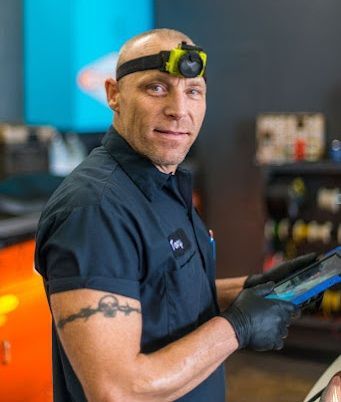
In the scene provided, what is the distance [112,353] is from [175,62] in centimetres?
66

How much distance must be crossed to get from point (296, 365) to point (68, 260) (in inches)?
120

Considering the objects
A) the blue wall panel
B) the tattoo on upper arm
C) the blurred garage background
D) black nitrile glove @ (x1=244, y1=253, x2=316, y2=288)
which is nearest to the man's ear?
the tattoo on upper arm

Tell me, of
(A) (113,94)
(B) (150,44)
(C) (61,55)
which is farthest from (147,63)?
(C) (61,55)

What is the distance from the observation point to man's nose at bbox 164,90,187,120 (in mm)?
1439

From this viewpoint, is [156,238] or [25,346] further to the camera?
[25,346]

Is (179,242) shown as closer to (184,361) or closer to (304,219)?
(184,361)

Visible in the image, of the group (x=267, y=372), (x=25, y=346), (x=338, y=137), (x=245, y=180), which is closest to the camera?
(x=25, y=346)

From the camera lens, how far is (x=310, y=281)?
1.53 m

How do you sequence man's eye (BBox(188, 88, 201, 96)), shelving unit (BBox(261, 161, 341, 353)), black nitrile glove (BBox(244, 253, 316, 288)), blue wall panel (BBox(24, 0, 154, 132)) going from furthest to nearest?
shelving unit (BBox(261, 161, 341, 353))
blue wall panel (BBox(24, 0, 154, 132))
black nitrile glove (BBox(244, 253, 316, 288))
man's eye (BBox(188, 88, 201, 96))

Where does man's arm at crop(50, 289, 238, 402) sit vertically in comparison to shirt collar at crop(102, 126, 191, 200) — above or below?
below

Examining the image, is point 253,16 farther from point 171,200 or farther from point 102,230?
point 102,230

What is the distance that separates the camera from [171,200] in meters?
1.51

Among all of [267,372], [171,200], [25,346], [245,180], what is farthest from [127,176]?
[245,180]

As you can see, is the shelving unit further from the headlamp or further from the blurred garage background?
the headlamp
